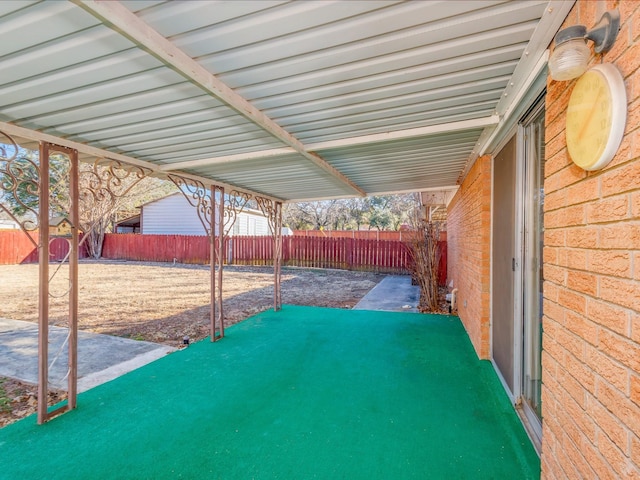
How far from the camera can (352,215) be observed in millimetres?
27078

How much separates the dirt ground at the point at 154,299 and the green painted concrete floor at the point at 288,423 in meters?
0.83

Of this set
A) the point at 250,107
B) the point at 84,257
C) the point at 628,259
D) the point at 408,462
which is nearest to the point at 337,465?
the point at 408,462

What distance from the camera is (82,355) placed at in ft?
12.7

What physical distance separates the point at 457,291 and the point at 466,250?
1413 mm

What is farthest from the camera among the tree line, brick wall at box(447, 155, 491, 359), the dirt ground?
the tree line

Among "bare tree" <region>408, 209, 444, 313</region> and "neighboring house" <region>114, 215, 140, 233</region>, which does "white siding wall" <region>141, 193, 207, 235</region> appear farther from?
"bare tree" <region>408, 209, 444, 313</region>

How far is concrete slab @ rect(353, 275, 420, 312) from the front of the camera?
661 cm

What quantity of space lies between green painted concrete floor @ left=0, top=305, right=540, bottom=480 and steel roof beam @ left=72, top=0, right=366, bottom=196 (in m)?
2.28

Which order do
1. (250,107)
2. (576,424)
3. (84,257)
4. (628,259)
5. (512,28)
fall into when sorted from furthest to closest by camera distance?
(84,257) < (250,107) < (512,28) < (576,424) < (628,259)

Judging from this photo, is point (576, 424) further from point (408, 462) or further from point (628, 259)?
point (408, 462)

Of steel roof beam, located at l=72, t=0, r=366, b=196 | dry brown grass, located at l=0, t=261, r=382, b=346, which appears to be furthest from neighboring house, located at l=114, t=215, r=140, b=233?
steel roof beam, located at l=72, t=0, r=366, b=196

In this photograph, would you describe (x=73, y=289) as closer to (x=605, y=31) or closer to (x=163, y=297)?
(x=605, y=31)

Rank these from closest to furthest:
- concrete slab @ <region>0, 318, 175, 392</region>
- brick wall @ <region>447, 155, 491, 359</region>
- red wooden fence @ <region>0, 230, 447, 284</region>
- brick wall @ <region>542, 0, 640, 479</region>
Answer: brick wall @ <region>542, 0, 640, 479</region> < concrete slab @ <region>0, 318, 175, 392</region> < brick wall @ <region>447, 155, 491, 359</region> < red wooden fence @ <region>0, 230, 447, 284</region>

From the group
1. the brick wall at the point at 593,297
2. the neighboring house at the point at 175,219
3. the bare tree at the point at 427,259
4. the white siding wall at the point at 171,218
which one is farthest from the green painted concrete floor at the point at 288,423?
the white siding wall at the point at 171,218
